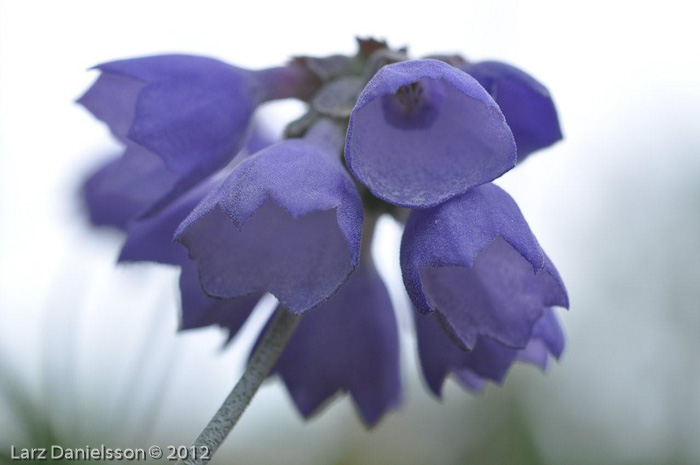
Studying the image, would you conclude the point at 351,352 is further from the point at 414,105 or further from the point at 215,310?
the point at 414,105

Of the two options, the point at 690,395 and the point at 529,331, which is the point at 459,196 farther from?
the point at 690,395

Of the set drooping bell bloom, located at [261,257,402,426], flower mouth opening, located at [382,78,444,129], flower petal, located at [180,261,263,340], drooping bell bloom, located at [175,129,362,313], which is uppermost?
flower mouth opening, located at [382,78,444,129]

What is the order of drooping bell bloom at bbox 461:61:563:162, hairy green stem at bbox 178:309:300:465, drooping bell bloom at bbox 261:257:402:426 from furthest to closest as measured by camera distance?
drooping bell bloom at bbox 261:257:402:426
drooping bell bloom at bbox 461:61:563:162
hairy green stem at bbox 178:309:300:465

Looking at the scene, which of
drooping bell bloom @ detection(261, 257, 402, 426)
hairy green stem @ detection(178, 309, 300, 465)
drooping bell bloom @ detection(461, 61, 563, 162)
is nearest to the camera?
hairy green stem @ detection(178, 309, 300, 465)

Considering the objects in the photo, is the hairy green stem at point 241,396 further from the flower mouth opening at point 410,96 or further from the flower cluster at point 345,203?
the flower mouth opening at point 410,96

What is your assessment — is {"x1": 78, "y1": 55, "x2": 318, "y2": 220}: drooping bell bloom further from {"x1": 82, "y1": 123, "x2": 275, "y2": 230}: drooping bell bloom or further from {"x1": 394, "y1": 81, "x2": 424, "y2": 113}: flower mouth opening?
{"x1": 394, "y1": 81, "x2": 424, "y2": 113}: flower mouth opening

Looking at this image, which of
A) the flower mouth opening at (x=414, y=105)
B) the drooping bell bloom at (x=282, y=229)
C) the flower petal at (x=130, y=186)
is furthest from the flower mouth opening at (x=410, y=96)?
the flower petal at (x=130, y=186)

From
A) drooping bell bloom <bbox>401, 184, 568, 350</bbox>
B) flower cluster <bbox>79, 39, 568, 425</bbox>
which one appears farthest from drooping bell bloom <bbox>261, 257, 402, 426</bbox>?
drooping bell bloom <bbox>401, 184, 568, 350</bbox>

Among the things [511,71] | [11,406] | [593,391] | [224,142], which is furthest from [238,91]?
[593,391]
